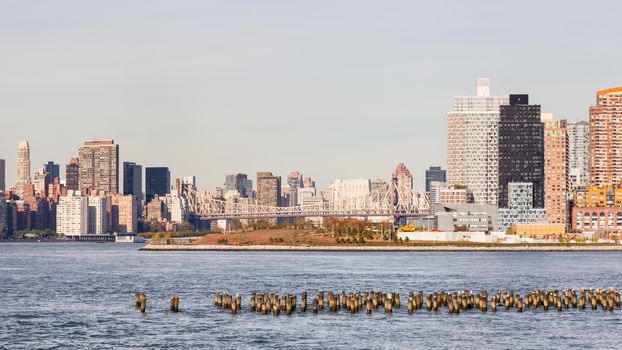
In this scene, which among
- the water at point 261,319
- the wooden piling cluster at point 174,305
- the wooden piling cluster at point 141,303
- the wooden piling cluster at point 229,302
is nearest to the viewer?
the water at point 261,319

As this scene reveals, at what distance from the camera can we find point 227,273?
13888cm

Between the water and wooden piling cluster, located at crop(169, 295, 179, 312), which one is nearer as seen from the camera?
the water

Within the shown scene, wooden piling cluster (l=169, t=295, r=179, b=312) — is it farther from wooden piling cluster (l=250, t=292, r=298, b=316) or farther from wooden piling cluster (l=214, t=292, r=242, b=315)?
wooden piling cluster (l=250, t=292, r=298, b=316)

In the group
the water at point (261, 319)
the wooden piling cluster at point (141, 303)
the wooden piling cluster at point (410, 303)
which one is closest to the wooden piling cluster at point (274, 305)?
the wooden piling cluster at point (410, 303)

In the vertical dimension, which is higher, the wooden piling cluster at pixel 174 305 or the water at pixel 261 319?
the wooden piling cluster at pixel 174 305

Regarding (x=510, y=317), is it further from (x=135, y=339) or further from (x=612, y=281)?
(x=612, y=281)

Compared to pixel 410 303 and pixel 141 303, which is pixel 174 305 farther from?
pixel 410 303

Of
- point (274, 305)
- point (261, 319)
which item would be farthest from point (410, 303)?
point (261, 319)

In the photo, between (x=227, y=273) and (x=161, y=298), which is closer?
(x=161, y=298)

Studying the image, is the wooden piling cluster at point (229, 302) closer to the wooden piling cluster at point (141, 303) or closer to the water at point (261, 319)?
the water at point (261, 319)

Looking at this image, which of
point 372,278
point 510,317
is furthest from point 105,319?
point 372,278

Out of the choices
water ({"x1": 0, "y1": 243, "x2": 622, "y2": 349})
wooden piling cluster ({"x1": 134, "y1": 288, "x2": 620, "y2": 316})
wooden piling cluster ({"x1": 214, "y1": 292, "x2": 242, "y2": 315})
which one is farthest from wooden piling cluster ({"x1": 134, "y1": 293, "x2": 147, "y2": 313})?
wooden piling cluster ({"x1": 214, "y1": 292, "x2": 242, "y2": 315})

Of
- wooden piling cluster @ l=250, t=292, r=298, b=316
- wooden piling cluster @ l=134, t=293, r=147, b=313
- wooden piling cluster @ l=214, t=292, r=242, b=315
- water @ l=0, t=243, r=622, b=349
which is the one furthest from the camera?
wooden piling cluster @ l=134, t=293, r=147, b=313

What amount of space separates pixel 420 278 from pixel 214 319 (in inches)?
1847
